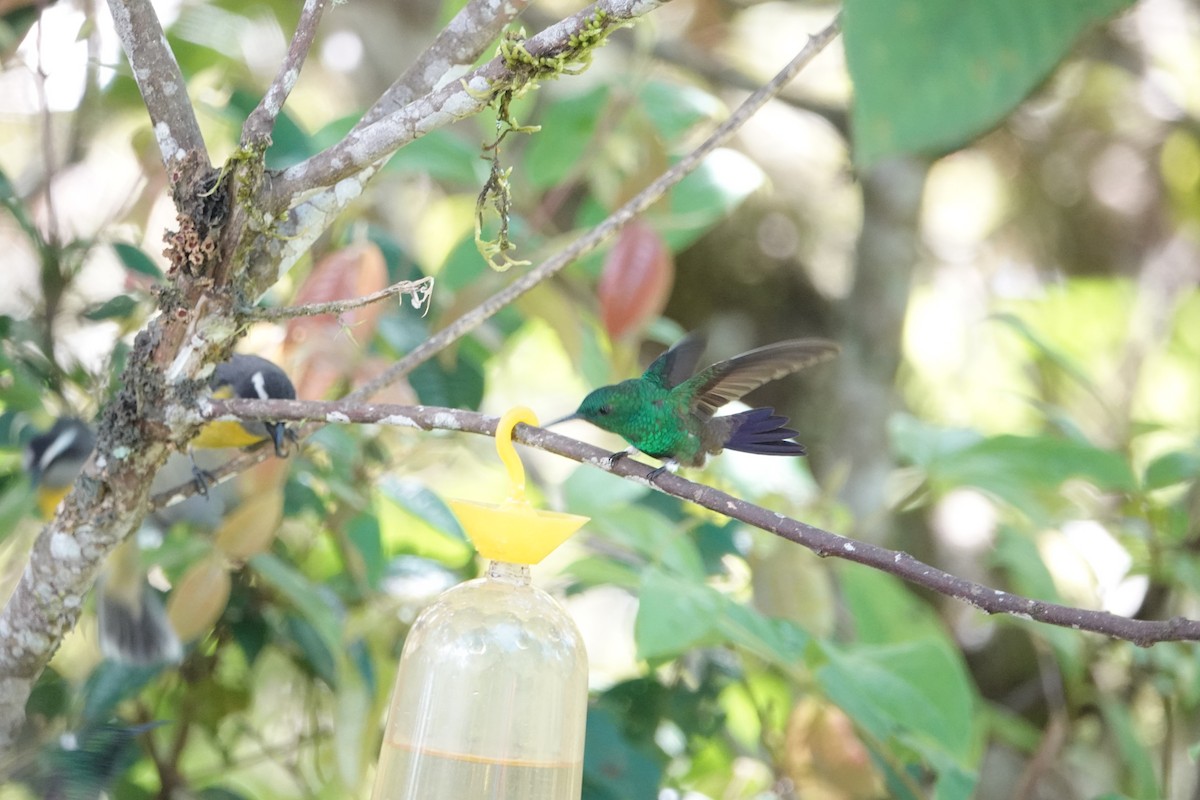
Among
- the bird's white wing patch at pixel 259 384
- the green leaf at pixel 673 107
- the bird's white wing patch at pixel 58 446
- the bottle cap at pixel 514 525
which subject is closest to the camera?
the bottle cap at pixel 514 525

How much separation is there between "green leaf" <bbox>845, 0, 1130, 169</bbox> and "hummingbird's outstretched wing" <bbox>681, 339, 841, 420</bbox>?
0.36 m

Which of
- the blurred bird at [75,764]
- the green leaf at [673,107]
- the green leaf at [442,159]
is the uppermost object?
the green leaf at [673,107]

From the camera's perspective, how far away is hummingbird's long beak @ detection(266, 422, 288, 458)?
150 centimetres

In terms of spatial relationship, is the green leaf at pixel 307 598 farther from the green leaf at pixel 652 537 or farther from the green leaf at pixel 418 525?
the green leaf at pixel 652 537

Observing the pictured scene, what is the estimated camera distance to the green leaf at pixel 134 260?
185 centimetres

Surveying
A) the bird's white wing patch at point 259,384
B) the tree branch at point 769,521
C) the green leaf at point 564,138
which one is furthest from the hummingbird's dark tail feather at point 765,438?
the green leaf at point 564,138

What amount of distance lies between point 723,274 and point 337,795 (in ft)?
6.03

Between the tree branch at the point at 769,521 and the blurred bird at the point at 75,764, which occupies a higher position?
the tree branch at the point at 769,521

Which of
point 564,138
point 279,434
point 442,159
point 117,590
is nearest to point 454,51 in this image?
point 279,434

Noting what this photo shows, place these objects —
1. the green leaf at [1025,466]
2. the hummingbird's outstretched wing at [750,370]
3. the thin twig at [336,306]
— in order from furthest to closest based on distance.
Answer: the green leaf at [1025,466] < the hummingbird's outstretched wing at [750,370] < the thin twig at [336,306]

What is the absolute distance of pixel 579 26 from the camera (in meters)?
0.93

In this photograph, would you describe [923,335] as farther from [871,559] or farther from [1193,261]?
[871,559]

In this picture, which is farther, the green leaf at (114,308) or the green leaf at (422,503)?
the green leaf at (422,503)

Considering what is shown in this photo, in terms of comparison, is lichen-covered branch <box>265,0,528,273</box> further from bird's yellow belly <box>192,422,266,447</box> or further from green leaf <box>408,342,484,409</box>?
green leaf <box>408,342,484,409</box>
